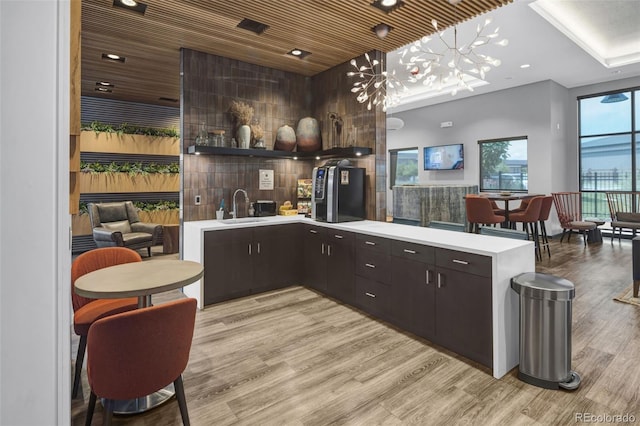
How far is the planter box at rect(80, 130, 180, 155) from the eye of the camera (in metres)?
6.72

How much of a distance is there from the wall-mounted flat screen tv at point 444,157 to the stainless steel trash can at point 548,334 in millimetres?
7169

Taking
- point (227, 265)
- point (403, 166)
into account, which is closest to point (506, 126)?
point (403, 166)

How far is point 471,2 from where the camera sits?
3.20 meters

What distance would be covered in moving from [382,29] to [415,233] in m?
2.15

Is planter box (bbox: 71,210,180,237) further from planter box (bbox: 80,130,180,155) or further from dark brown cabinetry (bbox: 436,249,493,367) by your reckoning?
dark brown cabinetry (bbox: 436,249,493,367)

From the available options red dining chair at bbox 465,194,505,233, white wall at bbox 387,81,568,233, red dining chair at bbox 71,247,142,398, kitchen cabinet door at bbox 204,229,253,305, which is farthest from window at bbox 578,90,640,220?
red dining chair at bbox 71,247,142,398

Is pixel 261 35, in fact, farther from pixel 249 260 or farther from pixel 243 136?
pixel 249 260

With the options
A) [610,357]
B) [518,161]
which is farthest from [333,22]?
[518,161]

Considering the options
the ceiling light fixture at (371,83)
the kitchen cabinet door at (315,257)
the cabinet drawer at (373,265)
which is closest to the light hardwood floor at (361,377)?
the cabinet drawer at (373,265)

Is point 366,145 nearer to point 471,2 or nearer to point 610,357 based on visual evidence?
point 471,2

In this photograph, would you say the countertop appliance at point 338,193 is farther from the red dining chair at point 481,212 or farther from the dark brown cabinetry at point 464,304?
the red dining chair at point 481,212

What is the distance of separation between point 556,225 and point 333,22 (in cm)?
722

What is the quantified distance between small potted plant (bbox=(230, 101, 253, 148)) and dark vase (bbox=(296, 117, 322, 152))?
76 centimetres

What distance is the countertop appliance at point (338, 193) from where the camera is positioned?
13.3ft
